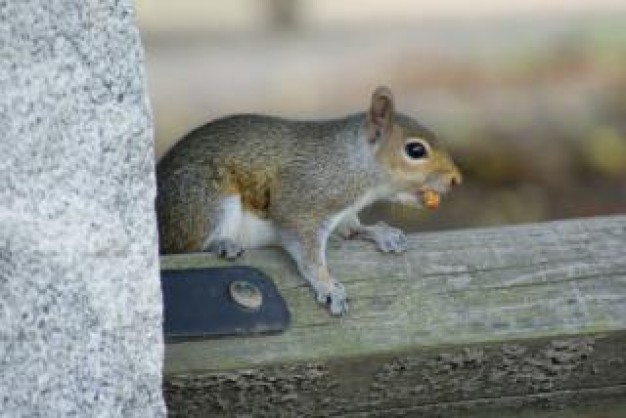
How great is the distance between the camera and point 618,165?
6.20 m

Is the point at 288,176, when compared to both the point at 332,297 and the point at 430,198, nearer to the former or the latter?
the point at 430,198

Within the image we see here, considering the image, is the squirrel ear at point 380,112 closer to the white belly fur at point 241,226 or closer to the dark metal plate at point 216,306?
the white belly fur at point 241,226

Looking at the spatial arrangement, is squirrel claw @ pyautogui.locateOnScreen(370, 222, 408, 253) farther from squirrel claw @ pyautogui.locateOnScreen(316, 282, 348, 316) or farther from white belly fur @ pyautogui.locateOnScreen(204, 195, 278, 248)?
white belly fur @ pyautogui.locateOnScreen(204, 195, 278, 248)

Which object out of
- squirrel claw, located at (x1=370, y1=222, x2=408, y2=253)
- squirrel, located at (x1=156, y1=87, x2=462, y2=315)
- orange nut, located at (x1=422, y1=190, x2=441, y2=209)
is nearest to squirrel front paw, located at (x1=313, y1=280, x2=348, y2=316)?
squirrel claw, located at (x1=370, y1=222, x2=408, y2=253)

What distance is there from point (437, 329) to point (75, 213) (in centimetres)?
56

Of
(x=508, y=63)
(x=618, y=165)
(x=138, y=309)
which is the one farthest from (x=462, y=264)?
(x=508, y=63)

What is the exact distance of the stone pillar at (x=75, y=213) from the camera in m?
1.83

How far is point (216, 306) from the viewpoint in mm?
2238

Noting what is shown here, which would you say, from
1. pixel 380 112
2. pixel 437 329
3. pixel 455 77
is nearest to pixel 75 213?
pixel 437 329

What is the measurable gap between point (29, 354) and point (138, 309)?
Answer: 120mm

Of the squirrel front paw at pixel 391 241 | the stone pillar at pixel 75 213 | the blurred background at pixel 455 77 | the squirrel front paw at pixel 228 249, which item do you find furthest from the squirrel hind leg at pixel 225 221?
the blurred background at pixel 455 77

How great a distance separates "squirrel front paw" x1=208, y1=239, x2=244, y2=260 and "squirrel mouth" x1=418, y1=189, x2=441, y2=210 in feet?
2.03

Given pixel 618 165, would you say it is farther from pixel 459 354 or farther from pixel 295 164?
pixel 459 354

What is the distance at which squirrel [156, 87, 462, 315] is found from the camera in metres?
3.02
